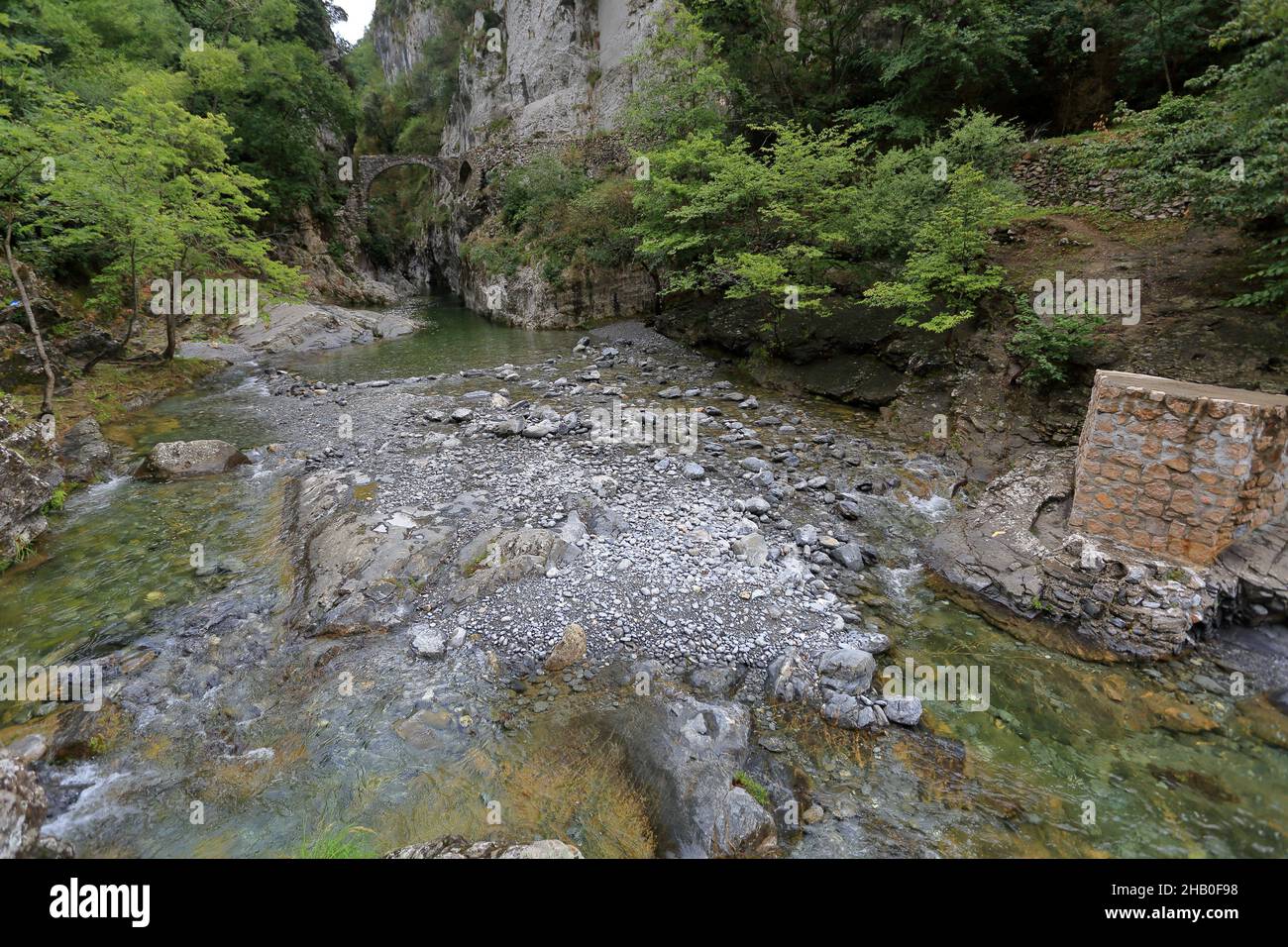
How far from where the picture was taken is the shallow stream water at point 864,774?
12.4 feet

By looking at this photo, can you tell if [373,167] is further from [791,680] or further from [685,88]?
[791,680]

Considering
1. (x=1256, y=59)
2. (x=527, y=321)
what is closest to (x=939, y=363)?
(x=1256, y=59)

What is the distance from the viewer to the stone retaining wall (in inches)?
211

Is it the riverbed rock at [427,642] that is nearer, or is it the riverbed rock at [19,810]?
the riverbed rock at [19,810]

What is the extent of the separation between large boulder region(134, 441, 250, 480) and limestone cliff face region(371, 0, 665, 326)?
1532 centimetres

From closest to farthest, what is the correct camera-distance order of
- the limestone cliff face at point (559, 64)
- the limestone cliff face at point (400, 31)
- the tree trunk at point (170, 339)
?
the tree trunk at point (170, 339), the limestone cliff face at point (559, 64), the limestone cliff face at point (400, 31)

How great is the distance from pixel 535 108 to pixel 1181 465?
37340mm

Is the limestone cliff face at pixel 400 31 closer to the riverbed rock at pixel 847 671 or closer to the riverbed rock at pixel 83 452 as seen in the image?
the riverbed rock at pixel 83 452

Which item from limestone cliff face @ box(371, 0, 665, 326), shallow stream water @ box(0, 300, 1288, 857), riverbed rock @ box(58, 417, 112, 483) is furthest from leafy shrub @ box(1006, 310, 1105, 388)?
riverbed rock @ box(58, 417, 112, 483)

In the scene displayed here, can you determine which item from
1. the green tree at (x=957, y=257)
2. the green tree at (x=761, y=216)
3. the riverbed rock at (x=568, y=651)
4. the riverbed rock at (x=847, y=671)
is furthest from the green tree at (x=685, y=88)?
the riverbed rock at (x=847, y=671)

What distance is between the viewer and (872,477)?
29.3 feet

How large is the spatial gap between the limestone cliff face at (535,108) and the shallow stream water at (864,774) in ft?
62.8

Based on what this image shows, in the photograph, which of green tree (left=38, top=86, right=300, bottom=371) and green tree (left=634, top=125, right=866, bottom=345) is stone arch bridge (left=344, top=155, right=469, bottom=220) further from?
green tree (left=634, top=125, right=866, bottom=345)

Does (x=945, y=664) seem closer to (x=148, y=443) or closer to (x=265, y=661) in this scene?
(x=265, y=661)
